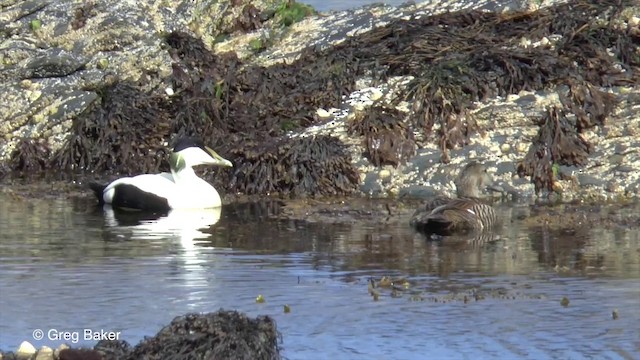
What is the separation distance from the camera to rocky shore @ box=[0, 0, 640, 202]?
53.1 ft

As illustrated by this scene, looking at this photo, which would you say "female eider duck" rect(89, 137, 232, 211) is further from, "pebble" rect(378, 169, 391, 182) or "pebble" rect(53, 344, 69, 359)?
"pebble" rect(53, 344, 69, 359)

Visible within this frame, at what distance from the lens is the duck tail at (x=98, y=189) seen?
15.9m

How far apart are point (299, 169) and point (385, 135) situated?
102cm

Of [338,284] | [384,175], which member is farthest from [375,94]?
[338,284]

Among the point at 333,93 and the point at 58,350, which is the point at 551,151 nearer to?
the point at 333,93

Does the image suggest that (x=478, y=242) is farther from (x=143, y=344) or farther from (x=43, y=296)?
(x=143, y=344)

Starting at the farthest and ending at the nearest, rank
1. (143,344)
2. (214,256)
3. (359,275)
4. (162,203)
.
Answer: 1. (162,203)
2. (214,256)
3. (359,275)
4. (143,344)

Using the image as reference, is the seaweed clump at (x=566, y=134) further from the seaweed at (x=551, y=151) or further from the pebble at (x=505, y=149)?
the pebble at (x=505, y=149)

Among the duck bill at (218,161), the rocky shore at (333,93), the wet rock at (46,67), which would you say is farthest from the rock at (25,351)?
the wet rock at (46,67)

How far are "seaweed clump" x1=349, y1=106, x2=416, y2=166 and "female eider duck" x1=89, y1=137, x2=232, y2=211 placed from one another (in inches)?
57.4

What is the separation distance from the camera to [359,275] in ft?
37.5

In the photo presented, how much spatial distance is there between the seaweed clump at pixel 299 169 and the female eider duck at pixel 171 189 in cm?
32

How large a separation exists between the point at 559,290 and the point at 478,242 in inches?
90.5

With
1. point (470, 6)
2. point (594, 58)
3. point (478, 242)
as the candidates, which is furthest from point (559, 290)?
point (470, 6)
